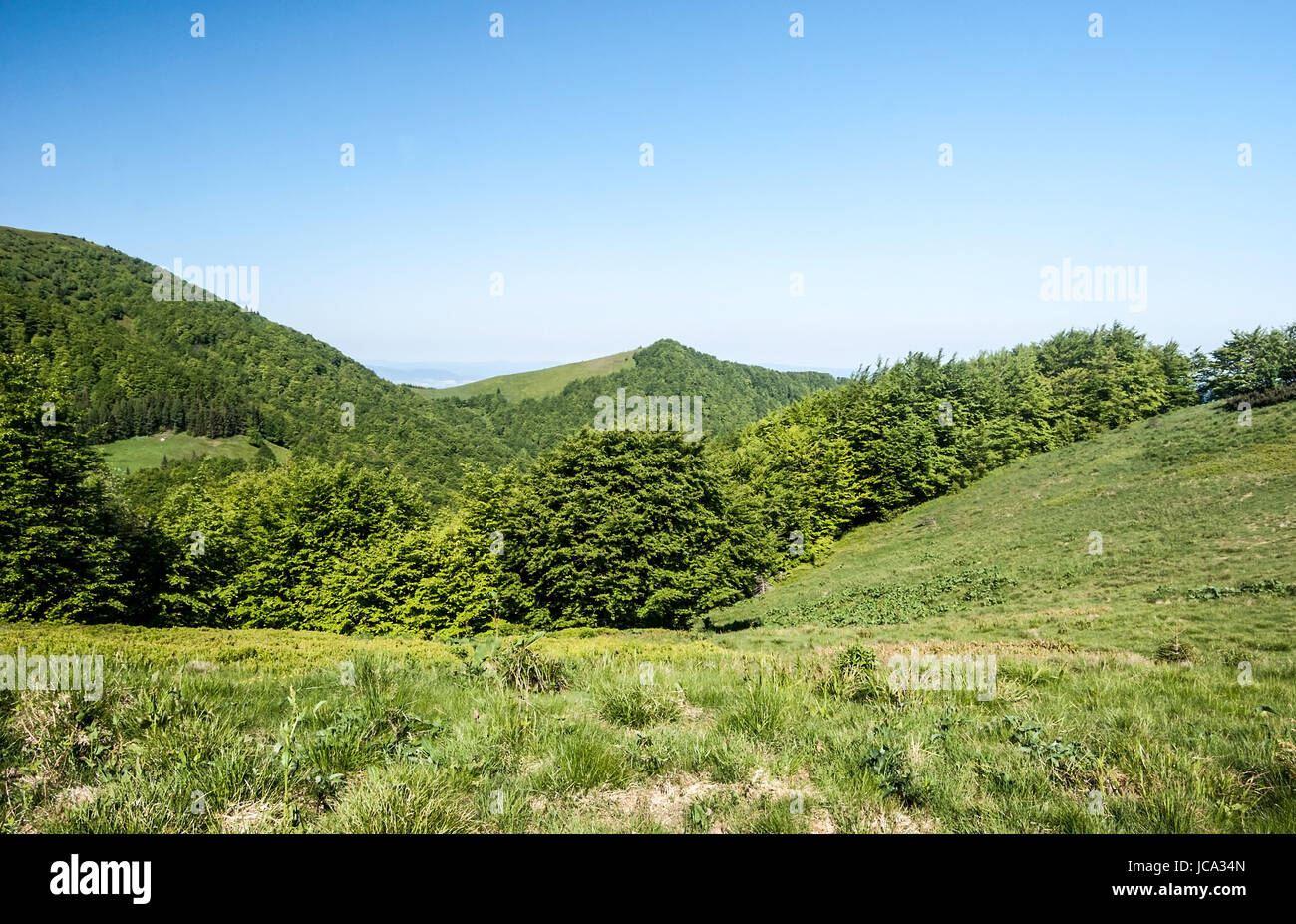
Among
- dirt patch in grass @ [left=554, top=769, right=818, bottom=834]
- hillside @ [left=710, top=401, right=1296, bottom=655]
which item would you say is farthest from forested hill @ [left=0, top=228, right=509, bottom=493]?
dirt patch in grass @ [left=554, top=769, right=818, bottom=834]

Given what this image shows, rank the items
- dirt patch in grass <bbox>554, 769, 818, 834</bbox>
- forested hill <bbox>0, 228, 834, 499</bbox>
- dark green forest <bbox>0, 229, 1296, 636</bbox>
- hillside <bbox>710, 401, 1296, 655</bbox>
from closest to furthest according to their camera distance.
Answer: dirt patch in grass <bbox>554, 769, 818, 834</bbox> → hillside <bbox>710, 401, 1296, 655</bbox> → dark green forest <bbox>0, 229, 1296, 636</bbox> → forested hill <bbox>0, 228, 834, 499</bbox>

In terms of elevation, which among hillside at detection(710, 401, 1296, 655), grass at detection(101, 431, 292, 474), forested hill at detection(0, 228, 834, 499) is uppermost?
forested hill at detection(0, 228, 834, 499)

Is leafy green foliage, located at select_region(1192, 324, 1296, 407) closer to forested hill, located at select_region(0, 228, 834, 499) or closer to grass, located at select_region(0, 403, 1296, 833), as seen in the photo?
grass, located at select_region(0, 403, 1296, 833)

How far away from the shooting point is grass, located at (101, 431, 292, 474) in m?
118

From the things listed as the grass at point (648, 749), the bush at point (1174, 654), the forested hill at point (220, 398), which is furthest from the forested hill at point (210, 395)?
the grass at point (648, 749)

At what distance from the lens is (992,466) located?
63188mm

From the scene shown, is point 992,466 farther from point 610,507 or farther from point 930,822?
point 930,822

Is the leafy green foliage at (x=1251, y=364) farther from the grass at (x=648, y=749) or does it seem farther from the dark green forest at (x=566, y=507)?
the grass at (x=648, y=749)

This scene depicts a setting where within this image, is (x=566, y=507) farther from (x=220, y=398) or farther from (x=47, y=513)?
(x=220, y=398)

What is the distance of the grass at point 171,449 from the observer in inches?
4628

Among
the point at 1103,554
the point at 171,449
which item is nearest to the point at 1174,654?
the point at 1103,554
